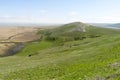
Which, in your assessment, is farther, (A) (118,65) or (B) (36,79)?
(B) (36,79)

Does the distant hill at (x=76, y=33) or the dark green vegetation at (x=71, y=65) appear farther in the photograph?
the distant hill at (x=76, y=33)

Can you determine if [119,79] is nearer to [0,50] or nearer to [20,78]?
[20,78]

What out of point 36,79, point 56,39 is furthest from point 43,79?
point 56,39

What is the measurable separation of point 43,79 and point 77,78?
5.61 meters

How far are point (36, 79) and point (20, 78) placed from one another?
3098 millimetres

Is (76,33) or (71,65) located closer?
(71,65)

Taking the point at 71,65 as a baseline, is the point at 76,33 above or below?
below

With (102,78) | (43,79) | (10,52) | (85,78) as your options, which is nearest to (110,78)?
(102,78)


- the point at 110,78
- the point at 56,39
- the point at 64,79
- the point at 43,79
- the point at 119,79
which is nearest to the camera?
the point at 119,79

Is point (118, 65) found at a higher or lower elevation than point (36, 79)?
higher

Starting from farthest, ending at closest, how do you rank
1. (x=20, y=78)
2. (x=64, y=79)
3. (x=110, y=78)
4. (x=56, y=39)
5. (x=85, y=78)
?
Answer: (x=56, y=39) → (x=20, y=78) → (x=64, y=79) → (x=85, y=78) → (x=110, y=78)

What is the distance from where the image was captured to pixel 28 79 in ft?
103

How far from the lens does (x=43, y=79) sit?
30016 mm

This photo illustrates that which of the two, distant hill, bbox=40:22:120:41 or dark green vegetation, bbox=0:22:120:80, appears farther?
distant hill, bbox=40:22:120:41
